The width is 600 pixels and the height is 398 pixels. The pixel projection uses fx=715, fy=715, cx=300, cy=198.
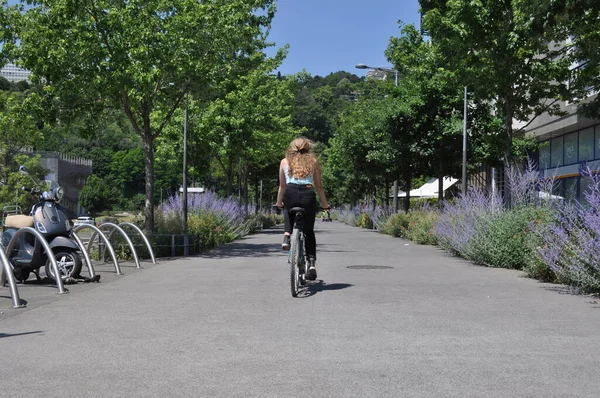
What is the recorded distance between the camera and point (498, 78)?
684 inches

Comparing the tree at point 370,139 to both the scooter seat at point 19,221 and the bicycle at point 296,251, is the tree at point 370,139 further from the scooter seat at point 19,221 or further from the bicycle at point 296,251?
the bicycle at point 296,251

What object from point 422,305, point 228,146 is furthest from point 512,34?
point 228,146

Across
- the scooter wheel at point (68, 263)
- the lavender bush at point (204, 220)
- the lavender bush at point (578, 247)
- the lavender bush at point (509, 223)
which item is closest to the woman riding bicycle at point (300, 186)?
the lavender bush at point (578, 247)

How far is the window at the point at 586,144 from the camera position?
28.7m

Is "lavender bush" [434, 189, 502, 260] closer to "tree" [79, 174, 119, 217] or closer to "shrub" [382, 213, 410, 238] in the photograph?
"shrub" [382, 213, 410, 238]

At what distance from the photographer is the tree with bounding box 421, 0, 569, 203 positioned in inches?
630

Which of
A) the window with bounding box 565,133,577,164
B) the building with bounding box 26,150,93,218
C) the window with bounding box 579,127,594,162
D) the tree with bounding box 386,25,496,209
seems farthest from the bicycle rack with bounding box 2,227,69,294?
the building with bounding box 26,150,93,218

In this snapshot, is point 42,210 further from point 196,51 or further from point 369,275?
point 196,51

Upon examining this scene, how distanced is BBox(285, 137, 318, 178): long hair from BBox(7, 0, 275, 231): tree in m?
8.42

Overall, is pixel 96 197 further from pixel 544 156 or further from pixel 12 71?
pixel 544 156

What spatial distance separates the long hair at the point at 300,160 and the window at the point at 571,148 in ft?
80.6

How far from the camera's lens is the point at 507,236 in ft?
43.2

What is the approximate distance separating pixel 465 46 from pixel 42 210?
34.2 feet

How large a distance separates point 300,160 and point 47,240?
14.0 feet
